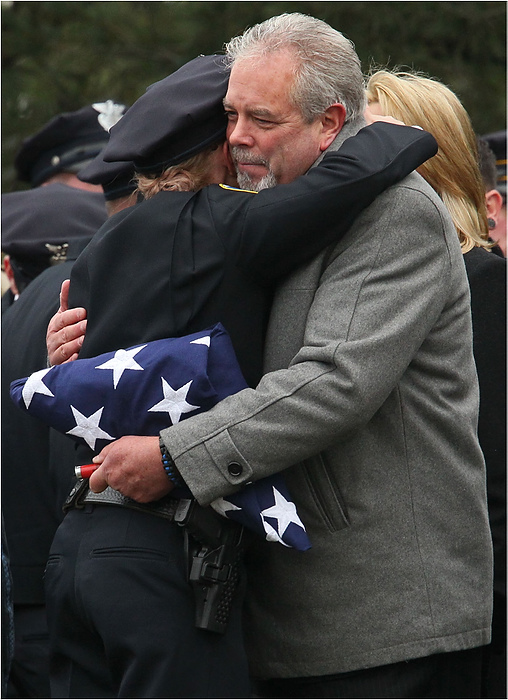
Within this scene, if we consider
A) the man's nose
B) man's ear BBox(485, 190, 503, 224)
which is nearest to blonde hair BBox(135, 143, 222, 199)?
the man's nose

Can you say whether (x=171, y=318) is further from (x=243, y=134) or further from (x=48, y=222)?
(x=48, y=222)

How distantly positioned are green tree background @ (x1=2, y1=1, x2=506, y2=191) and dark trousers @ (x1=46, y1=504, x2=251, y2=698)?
715cm

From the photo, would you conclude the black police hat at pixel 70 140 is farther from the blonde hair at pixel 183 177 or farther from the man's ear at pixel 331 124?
the man's ear at pixel 331 124

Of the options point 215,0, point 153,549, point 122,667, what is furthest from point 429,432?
point 215,0

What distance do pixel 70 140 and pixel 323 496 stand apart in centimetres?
309

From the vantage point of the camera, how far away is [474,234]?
3088 mm

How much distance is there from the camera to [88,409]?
227 centimetres

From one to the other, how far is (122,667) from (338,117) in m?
1.34

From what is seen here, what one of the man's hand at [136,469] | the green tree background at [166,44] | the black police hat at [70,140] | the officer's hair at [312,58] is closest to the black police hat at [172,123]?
the officer's hair at [312,58]

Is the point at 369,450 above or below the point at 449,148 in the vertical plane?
below

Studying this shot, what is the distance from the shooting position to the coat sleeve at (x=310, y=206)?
2.22 meters

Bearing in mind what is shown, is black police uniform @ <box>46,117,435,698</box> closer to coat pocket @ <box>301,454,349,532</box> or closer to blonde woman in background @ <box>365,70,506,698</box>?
coat pocket @ <box>301,454,349,532</box>

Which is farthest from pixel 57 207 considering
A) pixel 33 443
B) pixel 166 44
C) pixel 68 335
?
pixel 166 44

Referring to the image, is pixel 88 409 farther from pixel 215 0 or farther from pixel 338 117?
pixel 215 0
